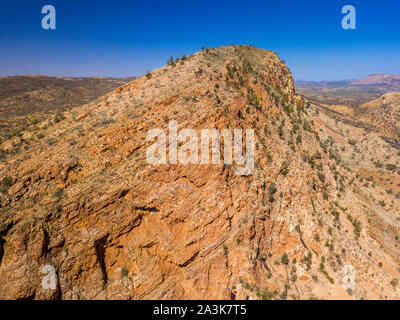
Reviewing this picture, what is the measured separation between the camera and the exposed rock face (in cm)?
1133

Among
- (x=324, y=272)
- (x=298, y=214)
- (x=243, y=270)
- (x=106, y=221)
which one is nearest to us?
(x=106, y=221)

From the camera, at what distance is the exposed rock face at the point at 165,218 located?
1133cm

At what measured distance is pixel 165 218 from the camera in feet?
43.2

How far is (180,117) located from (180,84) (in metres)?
4.34

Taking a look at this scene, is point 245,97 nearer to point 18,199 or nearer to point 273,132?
point 273,132

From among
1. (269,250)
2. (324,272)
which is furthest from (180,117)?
(324,272)

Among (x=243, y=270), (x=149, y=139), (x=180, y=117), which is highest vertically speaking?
(x=180, y=117)

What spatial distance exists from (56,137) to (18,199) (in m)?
5.30

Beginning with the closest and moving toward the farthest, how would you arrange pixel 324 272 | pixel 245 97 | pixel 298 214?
pixel 324 272, pixel 298 214, pixel 245 97

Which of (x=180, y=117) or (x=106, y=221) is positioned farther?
(x=180, y=117)

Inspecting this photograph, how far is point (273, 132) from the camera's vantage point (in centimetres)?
2119
